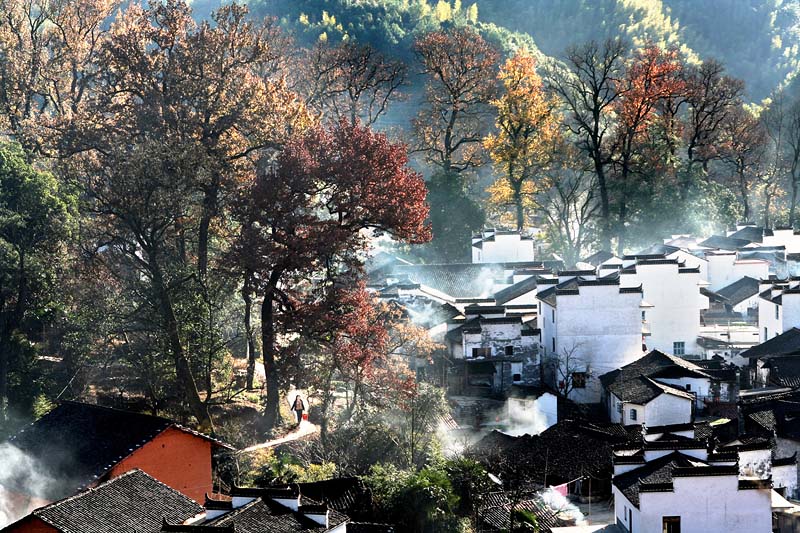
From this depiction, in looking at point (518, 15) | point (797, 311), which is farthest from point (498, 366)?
point (518, 15)

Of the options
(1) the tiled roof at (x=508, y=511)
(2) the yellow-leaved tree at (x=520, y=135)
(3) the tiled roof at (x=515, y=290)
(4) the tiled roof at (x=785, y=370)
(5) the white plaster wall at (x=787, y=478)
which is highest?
(2) the yellow-leaved tree at (x=520, y=135)

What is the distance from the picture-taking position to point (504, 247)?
46.0 meters

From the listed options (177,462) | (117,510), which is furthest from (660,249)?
(117,510)

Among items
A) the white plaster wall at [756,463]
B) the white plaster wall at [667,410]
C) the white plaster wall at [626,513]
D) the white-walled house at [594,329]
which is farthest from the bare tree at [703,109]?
the white plaster wall at [626,513]

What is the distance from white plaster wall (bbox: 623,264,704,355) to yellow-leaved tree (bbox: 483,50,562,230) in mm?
11504

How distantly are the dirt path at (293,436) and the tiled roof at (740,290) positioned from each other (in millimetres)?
21277

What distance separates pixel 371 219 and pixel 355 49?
23.8m

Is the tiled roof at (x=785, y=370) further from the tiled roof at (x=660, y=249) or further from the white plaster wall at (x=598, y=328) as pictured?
the tiled roof at (x=660, y=249)

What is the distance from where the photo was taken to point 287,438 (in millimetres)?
26984

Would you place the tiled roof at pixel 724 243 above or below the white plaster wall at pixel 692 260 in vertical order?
above

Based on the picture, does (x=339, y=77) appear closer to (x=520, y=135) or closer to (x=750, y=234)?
(x=520, y=135)

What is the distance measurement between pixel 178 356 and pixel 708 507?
12.6 m

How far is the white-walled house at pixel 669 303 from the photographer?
3766 cm

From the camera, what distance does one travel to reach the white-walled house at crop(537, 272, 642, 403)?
33.6 m
